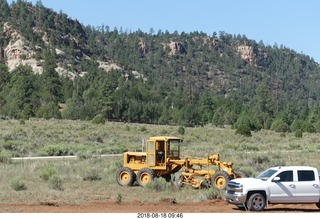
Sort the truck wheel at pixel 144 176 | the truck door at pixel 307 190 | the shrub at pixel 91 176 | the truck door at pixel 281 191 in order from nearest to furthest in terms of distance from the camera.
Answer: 1. the truck door at pixel 281 191
2. the truck door at pixel 307 190
3. the truck wheel at pixel 144 176
4. the shrub at pixel 91 176

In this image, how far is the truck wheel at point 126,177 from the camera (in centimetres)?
2447

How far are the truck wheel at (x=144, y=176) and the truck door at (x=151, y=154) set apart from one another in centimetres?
42

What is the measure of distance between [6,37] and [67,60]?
66.1 feet

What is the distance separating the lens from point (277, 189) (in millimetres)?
17391

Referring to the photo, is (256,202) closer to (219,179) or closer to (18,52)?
(219,179)

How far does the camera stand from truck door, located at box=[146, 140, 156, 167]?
80.1 feet

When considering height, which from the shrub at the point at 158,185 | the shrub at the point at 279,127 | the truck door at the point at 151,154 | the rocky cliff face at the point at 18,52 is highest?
the rocky cliff face at the point at 18,52

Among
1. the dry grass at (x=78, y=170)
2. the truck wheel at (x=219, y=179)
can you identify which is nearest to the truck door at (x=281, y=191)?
the dry grass at (x=78, y=170)

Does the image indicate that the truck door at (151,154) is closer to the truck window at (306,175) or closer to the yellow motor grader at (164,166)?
the yellow motor grader at (164,166)

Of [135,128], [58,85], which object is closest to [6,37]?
[58,85]

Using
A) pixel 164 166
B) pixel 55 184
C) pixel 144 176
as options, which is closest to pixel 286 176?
pixel 164 166

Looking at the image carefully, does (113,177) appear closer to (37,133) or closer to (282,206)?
(282,206)

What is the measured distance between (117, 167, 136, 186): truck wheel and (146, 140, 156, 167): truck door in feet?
2.81

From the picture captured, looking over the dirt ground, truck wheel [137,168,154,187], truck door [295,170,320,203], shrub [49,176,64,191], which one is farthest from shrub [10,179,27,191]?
truck door [295,170,320,203]
